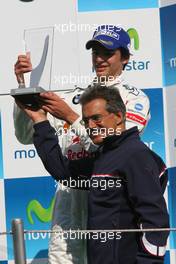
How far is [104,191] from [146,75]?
1.02 meters

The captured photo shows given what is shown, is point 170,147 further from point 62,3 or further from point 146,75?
point 62,3

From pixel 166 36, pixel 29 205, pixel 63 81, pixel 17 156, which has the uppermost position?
pixel 166 36

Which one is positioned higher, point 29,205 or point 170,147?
point 170,147

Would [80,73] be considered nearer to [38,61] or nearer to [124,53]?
[124,53]

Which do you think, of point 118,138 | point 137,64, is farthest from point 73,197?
point 137,64

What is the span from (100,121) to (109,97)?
0.07 metres

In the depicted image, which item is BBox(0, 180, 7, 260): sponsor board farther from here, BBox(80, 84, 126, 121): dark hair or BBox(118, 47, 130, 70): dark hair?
BBox(80, 84, 126, 121): dark hair

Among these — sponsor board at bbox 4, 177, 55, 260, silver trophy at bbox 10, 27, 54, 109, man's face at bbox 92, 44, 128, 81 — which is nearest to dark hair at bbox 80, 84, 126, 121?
silver trophy at bbox 10, 27, 54, 109

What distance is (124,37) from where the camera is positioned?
2100 millimetres

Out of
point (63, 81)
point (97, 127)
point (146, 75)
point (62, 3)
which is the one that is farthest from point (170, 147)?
point (97, 127)

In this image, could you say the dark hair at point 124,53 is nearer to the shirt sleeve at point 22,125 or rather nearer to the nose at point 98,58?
the nose at point 98,58

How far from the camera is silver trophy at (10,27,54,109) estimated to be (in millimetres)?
1844

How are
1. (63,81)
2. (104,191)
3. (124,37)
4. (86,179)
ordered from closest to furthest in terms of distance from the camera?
(104,191) → (86,179) → (124,37) → (63,81)

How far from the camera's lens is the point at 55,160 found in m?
1.87
